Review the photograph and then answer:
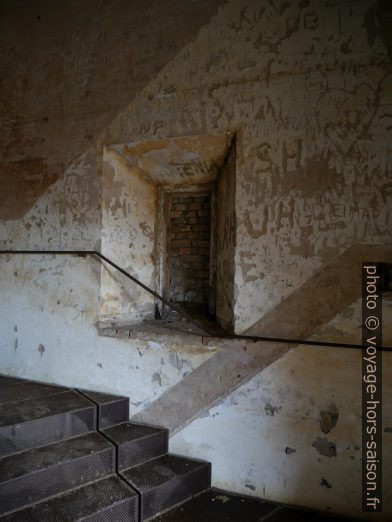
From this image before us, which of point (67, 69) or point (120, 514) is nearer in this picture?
point (120, 514)

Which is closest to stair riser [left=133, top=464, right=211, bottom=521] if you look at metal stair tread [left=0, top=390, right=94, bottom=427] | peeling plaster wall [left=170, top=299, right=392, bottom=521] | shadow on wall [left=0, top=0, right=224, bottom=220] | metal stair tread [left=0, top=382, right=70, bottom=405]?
peeling plaster wall [left=170, top=299, right=392, bottom=521]

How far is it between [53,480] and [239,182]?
2.18 meters

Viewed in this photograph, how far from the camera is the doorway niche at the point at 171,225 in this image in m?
2.89

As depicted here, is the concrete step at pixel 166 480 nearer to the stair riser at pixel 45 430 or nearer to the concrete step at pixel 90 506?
the concrete step at pixel 90 506

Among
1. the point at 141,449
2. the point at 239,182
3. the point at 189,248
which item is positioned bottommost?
the point at 141,449

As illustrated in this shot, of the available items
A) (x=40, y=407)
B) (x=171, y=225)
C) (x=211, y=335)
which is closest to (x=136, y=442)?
(x=40, y=407)

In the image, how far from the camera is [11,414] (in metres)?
2.44

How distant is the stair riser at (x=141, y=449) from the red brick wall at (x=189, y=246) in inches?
50.0

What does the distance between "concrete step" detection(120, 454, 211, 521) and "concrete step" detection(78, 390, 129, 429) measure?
0.40m

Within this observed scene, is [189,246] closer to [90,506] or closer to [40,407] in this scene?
[40,407]

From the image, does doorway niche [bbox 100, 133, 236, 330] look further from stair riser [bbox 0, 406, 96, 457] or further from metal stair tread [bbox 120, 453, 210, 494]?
metal stair tread [bbox 120, 453, 210, 494]

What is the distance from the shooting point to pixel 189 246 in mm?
3492

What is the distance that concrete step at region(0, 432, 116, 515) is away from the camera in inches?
76.6

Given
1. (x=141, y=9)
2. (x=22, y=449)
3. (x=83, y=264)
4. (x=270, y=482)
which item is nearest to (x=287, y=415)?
(x=270, y=482)
